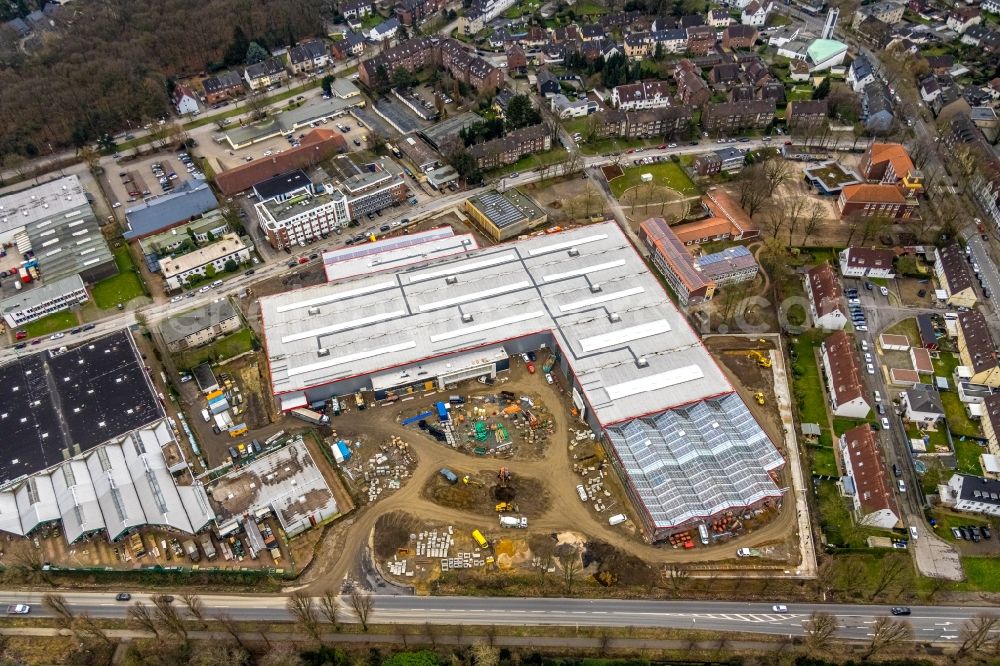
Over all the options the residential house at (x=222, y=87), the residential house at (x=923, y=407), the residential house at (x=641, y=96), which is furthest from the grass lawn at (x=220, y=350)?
the residential house at (x=641, y=96)

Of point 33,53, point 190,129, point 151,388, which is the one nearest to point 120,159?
point 190,129

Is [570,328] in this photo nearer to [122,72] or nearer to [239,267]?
[239,267]

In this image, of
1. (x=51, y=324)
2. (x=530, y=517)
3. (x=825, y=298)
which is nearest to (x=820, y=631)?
(x=530, y=517)

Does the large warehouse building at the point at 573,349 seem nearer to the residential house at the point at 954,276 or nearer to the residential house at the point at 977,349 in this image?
the residential house at the point at 977,349

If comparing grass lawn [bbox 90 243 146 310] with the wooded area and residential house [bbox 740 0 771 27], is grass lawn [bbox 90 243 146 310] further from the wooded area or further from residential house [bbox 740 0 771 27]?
residential house [bbox 740 0 771 27]

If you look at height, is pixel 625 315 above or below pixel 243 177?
below

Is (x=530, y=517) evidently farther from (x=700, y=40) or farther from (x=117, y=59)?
(x=117, y=59)
